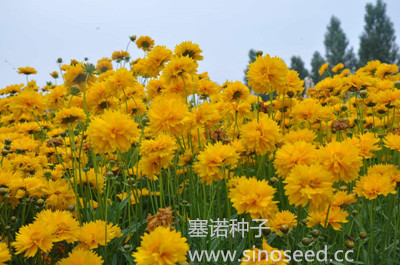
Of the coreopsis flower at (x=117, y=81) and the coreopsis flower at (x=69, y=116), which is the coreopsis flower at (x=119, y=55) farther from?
the coreopsis flower at (x=69, y=116)

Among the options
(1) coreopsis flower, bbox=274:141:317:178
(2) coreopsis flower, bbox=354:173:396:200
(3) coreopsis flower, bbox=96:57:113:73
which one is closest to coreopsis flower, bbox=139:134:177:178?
(1) coreopsis flower, bbox=274:141:317:178

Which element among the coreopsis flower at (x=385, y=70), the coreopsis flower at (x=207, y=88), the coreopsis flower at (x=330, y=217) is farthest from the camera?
the coreopsis flower at (x=385, y=70)

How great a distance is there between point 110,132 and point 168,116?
314mm

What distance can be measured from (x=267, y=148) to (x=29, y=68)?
397 cm

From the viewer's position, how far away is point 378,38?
1178 inches

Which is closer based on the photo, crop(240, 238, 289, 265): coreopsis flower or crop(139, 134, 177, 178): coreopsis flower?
crop(240, 238, 289, 265): coreopsis flower

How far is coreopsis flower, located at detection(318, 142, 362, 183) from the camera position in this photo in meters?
1.26

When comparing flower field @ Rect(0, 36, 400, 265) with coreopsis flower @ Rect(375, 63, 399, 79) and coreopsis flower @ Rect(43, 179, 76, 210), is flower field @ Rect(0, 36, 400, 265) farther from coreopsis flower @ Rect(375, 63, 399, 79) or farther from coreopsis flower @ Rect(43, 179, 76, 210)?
coreopsis flower @ Rect(375, 63, 399, 79)

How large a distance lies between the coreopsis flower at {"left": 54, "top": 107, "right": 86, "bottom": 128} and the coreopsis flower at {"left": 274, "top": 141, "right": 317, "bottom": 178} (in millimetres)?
1005

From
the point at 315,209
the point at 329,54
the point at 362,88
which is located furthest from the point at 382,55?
the point at 315,209

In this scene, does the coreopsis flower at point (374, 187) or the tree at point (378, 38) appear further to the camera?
the tree at point (378, 38)

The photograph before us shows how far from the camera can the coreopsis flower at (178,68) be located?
5.97 feet

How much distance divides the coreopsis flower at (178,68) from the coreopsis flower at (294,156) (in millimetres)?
747

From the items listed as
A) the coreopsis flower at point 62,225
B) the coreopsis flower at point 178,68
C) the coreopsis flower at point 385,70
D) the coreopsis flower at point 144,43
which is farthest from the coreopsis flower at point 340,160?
the coreopsis flower at point 144,43
